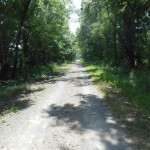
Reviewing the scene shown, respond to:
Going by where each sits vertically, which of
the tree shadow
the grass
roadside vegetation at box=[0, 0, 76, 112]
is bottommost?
the grass

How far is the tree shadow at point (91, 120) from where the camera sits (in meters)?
9.24

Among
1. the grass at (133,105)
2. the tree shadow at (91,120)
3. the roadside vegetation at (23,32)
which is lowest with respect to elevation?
the grass at (133,105)

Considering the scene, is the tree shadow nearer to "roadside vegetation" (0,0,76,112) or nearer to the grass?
the grass

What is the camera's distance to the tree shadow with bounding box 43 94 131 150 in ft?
30.3

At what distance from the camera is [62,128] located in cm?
1065

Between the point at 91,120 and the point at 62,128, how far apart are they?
61.1 inches

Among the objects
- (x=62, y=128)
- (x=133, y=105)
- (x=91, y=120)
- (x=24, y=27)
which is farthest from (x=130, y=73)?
(x=62, y=128)

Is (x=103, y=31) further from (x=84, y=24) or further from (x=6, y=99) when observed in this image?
(x=6, y=99)

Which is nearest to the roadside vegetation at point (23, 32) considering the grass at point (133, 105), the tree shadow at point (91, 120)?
the tree shadow at point (91, 120)

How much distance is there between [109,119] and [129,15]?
2328cm

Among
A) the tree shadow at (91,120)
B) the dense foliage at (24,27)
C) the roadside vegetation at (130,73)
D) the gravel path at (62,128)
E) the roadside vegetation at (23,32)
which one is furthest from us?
the dense foliage at (24,27)

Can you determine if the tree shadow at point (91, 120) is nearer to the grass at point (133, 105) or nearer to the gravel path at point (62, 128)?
the gravel path at point (62, 128)

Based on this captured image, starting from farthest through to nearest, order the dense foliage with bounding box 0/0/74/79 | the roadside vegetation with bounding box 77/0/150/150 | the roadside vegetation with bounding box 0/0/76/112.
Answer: the dense foliage with bounding box 0/0/74/79
the roadside vegetation with bounding box 0/0/76/112
the roadside vegetation with bounding box 77/0/150/150

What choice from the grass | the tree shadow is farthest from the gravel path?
the grass
